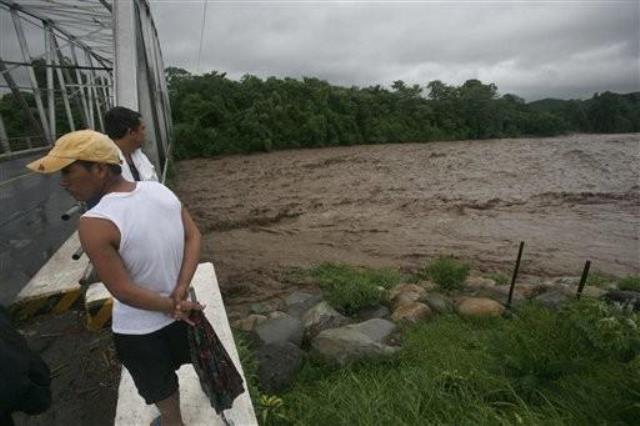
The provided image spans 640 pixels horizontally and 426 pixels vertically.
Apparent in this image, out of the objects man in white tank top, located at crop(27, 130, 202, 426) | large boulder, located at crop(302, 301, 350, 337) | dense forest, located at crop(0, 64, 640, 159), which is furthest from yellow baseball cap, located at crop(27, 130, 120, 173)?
dense forest, located at crop(0, 64, 640, 159)

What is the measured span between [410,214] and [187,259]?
11.4 meters

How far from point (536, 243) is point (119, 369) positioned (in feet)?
31.3

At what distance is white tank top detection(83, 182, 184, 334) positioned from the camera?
1817 mm

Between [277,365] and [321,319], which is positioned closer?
[277,365]

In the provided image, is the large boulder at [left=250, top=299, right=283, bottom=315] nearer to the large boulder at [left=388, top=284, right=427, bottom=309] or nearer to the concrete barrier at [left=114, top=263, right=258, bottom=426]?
the large boulder at [left=388, top=284, right=427, bottom=309]

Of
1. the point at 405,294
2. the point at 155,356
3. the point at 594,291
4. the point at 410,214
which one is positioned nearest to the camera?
the point at 155,356

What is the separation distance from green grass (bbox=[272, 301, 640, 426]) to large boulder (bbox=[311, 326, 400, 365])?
0.09m

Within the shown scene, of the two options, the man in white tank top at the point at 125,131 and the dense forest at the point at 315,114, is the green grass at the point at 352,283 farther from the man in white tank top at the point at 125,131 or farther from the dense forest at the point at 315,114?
the dense forest at the point at 315,114

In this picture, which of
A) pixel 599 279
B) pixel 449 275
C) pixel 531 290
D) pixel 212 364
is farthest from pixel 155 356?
pixel 599 279

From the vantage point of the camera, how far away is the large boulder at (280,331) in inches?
186

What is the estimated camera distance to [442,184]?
1756 cm

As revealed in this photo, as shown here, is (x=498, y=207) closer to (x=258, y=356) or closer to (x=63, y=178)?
(x=258, y=356)

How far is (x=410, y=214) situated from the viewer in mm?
13023

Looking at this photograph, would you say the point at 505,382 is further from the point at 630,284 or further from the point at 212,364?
the point at 630,284
